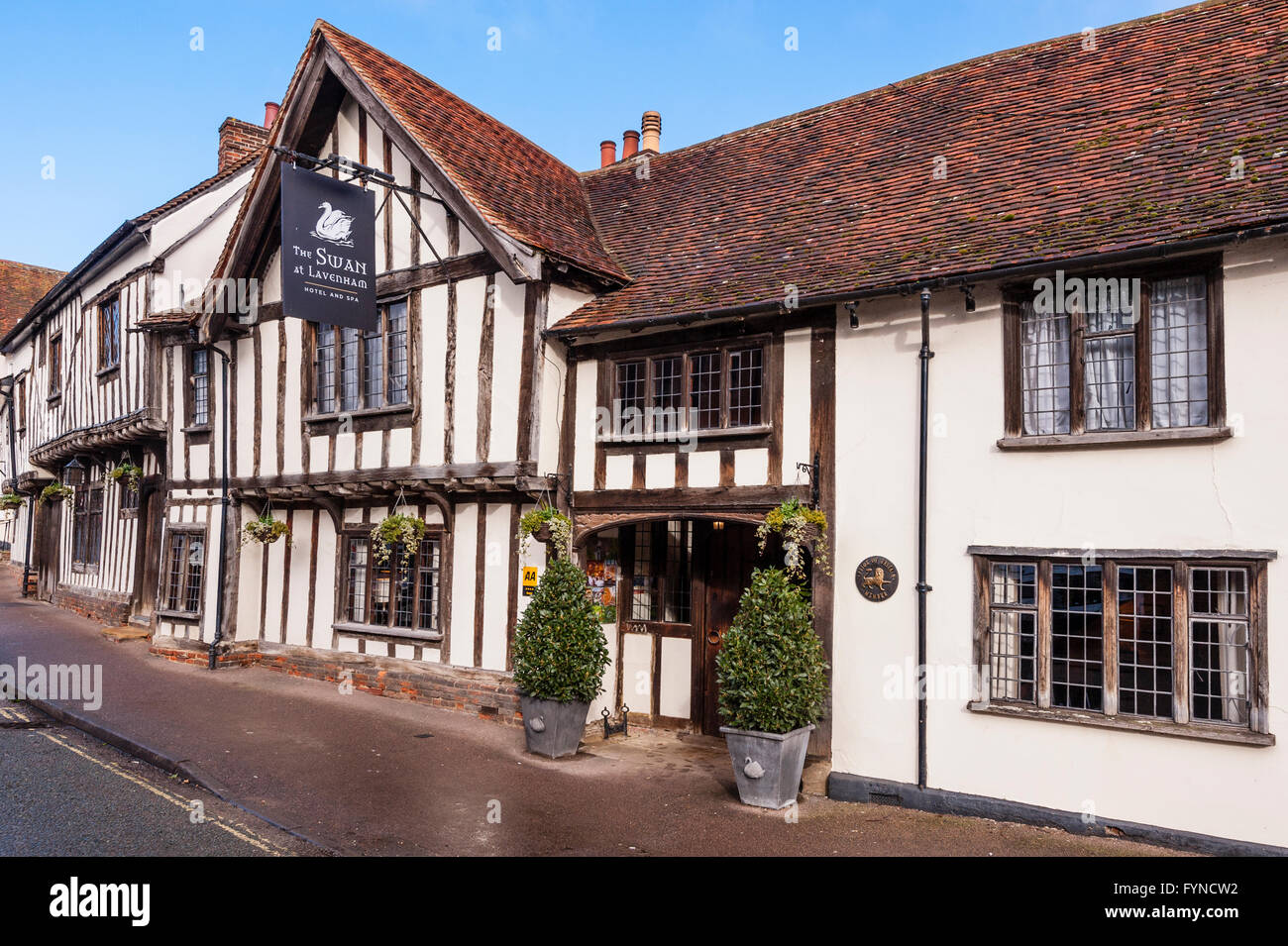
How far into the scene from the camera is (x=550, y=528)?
1088cm

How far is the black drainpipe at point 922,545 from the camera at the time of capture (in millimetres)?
8602

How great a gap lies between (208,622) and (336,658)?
3080 mm

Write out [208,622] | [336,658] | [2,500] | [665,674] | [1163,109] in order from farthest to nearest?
[2,500]
[208,622]
[336,658]
[665,674]
[1163,109]

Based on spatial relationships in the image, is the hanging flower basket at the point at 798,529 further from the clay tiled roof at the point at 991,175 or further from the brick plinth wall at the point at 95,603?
the brick plinth wall at the point at 95,603

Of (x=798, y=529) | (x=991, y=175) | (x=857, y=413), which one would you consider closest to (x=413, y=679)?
(x=798, y=529)

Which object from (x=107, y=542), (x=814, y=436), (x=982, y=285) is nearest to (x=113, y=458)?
(x=107, y=542)

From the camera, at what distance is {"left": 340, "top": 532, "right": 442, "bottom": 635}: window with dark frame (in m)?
12.8

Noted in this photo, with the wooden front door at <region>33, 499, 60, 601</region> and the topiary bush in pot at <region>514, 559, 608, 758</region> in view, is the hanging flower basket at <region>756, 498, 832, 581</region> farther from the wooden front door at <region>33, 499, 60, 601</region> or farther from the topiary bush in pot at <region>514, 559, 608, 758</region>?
the wooden front door at <region>33, 499, 60, 601</region>

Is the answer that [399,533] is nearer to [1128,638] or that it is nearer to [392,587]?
[392,587]

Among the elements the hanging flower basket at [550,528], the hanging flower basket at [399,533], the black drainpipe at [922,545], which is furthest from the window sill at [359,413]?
the black drainpipe at [922,545]
